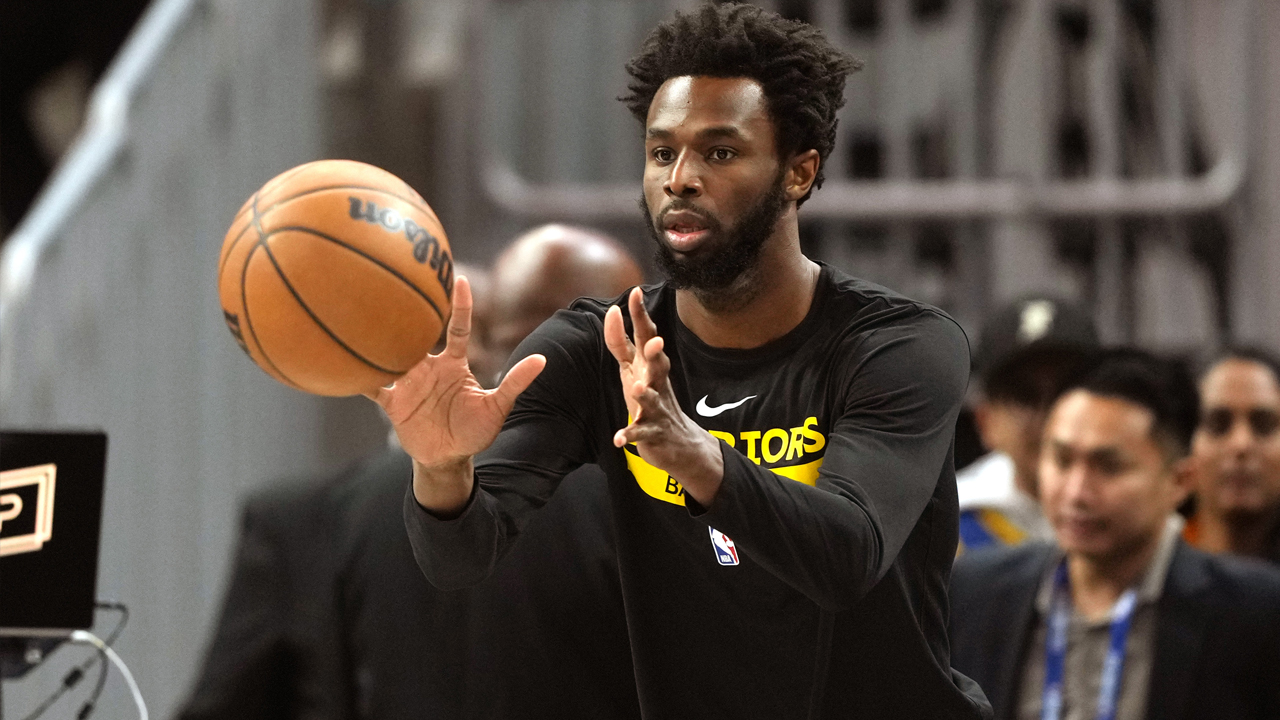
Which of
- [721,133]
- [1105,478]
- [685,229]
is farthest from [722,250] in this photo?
[1105,478]

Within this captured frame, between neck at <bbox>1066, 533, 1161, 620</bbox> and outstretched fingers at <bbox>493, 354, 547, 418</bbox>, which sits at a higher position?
outstretched fingers at <bbox>493, 354, 547, 418</bbox>

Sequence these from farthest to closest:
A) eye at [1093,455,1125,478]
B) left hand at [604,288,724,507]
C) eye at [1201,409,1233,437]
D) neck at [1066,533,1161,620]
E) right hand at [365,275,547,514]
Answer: eye at [1201,409,1233,437], eye at [1093,455,1125,478], neck at [1066,533,1161,620], right hand at [365,275,547,514], left hand at [604,288,724,507]

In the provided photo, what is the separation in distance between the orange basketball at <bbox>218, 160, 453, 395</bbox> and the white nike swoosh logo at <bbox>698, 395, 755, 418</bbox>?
0.44m

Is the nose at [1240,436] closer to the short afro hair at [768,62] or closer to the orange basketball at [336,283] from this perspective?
the short afro hair at [768,62]

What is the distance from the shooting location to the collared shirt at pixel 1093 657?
464 cm

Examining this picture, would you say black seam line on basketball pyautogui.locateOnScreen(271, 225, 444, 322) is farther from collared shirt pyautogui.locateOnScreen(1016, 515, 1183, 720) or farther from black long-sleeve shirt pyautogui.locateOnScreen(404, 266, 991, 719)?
collared shirt pyautogui.locateOnScreen(1016, 515, 1183, 720)

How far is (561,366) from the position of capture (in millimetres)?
2904

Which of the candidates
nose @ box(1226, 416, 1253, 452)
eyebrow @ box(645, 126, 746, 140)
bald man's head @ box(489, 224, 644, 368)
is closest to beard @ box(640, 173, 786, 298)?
eyebrow @ box(645, 126, 746, 140)

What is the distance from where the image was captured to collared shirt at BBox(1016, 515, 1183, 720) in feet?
15.2

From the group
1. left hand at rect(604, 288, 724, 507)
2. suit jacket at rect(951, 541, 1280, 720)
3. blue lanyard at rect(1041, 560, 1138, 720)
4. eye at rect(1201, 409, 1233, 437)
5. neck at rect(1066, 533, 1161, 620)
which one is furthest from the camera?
eye at rect(1201, 409, 1233, 437)

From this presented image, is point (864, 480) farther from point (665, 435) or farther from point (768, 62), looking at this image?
point (768, 62)

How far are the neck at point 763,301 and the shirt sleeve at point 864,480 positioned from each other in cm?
15

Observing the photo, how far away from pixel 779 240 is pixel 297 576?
7.39 feet

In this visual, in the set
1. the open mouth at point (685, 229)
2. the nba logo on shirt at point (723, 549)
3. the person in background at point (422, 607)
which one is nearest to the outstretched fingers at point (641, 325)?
the open mouth at point (685, 229)
